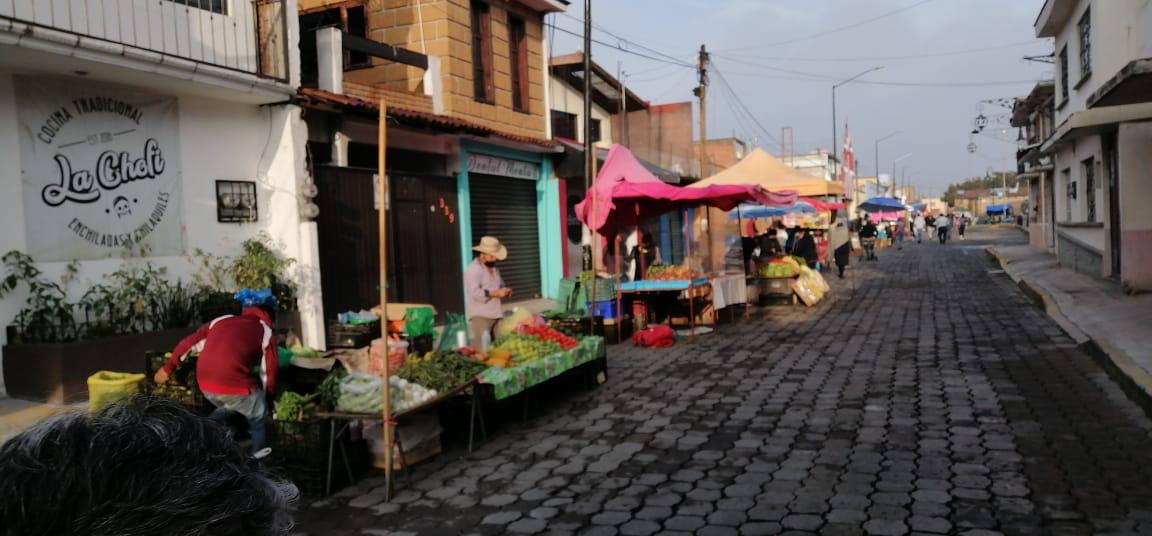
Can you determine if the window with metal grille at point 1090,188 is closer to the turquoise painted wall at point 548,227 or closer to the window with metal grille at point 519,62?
the turquoise painted wall at point 548,227

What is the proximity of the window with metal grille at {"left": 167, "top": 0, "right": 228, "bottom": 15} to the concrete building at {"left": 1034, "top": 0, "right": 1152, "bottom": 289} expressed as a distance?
11007 mm

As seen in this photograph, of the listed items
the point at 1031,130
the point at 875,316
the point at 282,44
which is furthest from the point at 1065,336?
the point at 1031,130

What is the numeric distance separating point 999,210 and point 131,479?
107524 mm

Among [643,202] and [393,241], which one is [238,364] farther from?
[643,202]

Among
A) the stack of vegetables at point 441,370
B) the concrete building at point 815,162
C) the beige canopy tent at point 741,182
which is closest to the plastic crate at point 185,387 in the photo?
the stack of vegetables at point 441,370

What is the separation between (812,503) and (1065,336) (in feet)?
27.7

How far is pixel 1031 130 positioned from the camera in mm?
41469

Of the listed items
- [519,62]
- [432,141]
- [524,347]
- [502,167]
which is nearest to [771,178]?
[502,167]

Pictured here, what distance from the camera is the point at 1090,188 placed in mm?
19156

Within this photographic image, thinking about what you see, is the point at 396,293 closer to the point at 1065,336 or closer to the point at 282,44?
the point at 282,44

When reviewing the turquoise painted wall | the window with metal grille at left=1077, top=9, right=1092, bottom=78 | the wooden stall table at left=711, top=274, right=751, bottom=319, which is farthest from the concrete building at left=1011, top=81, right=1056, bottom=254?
the turquoise painted wall

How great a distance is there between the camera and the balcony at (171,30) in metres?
7.61

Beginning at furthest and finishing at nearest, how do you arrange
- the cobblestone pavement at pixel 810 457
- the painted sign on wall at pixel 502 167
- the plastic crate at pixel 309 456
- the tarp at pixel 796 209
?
the tarp at pixel 796 209 < the painted sign on wall at pixel 502 167 < the plastic crate at pixel 309 456 < the cobblestone pavement at pixel 810 457

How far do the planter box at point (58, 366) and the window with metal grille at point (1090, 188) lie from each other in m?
19.7
